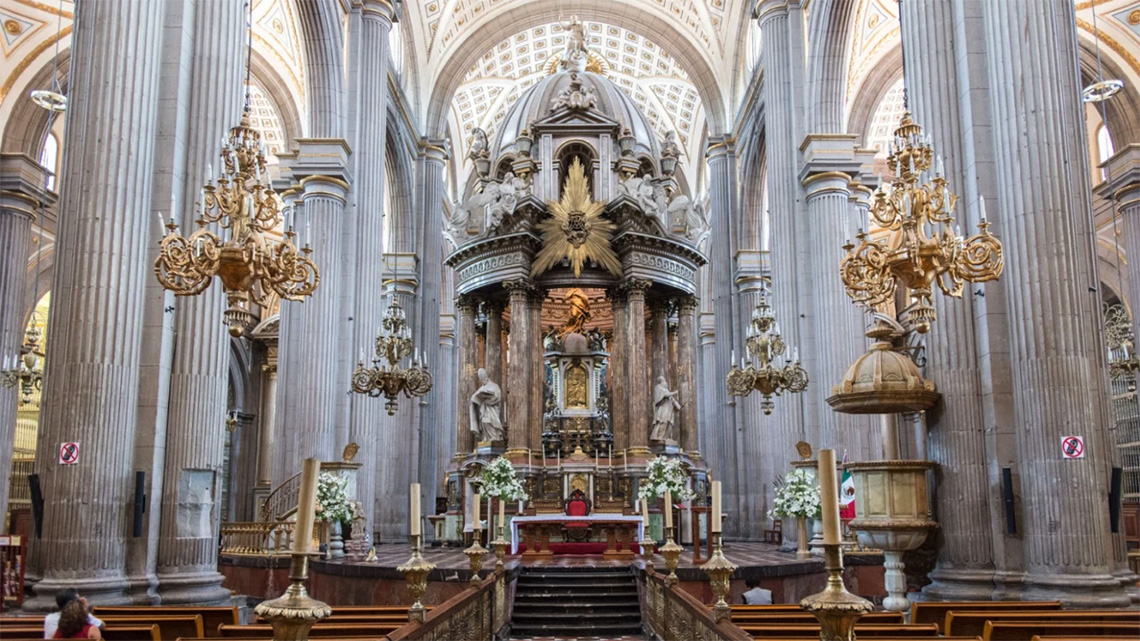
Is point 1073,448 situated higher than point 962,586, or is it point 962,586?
point 1073,448

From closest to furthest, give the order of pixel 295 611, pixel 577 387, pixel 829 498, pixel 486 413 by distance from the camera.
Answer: pixel 295 611 < pixel 829 498 < pixel 486 413 < pixel 577 387

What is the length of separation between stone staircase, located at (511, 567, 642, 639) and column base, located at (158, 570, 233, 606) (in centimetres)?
368

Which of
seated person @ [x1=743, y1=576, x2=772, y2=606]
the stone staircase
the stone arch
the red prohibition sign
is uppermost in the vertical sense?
the stone arch

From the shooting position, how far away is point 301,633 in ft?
12.9

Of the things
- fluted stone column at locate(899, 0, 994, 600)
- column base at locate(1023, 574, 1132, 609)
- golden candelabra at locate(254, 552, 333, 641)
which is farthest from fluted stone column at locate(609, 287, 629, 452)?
golden candelabra at locate(254, 552, 333, 641)

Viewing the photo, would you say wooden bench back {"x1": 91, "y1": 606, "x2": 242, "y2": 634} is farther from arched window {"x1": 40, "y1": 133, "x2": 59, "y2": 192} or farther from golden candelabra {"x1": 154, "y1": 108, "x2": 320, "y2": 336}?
arched window {"x1": 40, "y1": 133, "x2": 59, "y2": 192}

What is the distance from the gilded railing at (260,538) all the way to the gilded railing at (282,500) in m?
0.66

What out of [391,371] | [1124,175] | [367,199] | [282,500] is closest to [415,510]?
[391,371]

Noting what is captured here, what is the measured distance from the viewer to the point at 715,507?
7445 mm

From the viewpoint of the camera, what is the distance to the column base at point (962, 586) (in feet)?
32.1

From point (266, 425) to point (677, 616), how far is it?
2764cm

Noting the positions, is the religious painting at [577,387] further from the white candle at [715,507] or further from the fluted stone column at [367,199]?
the white candle at [715,507]

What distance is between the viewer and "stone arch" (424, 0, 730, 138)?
3048cm

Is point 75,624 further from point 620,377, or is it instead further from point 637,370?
point 620,377
